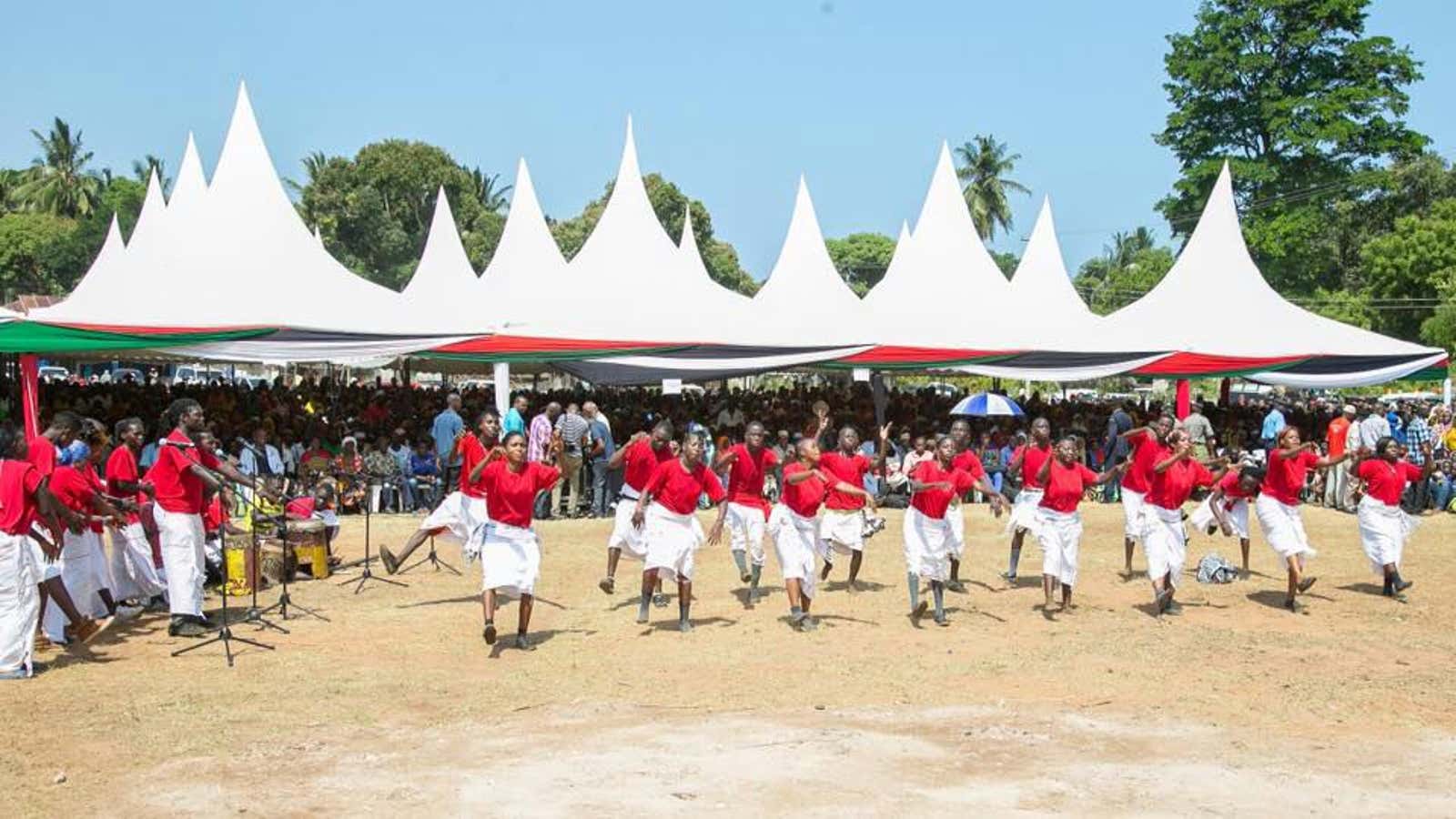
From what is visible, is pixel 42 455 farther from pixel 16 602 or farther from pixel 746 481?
pixel 746 481

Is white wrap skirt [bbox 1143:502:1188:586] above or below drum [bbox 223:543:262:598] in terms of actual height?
above

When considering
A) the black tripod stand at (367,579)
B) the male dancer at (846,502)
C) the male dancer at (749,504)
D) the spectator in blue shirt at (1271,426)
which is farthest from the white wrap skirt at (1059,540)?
the spectator in blue shirt at (1271,426)

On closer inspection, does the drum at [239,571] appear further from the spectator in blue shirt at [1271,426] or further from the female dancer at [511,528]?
the spectator in blue shirt at [1271,426]

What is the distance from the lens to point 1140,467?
13.6m

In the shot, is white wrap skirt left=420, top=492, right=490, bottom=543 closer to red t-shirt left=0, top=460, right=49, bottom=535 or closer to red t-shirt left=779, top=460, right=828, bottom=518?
red t-shirt left=779, top=460, right=828, bottom=518

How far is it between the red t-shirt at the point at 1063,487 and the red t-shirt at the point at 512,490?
4555mm

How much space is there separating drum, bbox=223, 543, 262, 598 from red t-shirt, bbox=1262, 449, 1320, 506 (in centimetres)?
971

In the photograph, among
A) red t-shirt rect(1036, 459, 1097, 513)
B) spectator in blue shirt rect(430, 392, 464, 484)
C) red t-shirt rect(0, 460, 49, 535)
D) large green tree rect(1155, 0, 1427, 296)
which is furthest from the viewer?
large green tree rect(1155, 0, 1427, 296)

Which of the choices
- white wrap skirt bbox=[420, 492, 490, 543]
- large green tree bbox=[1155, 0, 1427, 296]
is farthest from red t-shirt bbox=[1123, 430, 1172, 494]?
large green tree bbox=[1155, 0, 1427, 296]

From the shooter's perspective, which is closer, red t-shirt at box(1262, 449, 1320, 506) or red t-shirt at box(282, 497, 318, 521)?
red t-shirt at box(1262, 449, 1320, 506)

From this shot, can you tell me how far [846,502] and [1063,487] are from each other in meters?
2.29

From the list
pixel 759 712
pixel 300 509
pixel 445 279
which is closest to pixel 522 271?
pixel 445 279

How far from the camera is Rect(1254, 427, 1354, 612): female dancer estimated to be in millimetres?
13109

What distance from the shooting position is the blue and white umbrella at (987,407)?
88.3 feet
